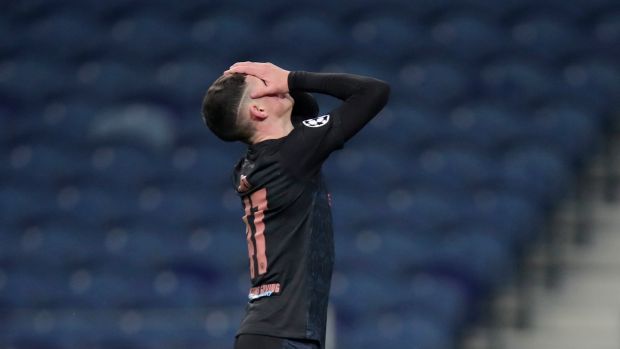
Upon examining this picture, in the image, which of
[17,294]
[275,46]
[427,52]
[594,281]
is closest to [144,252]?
[17,294]

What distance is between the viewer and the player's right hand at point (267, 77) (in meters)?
3.20

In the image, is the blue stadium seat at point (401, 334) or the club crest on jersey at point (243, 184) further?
the blue stadium seat at point (401, 334)

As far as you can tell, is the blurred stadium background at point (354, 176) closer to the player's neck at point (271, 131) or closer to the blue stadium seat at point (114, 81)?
the blue stadium seat at point (114, 81)

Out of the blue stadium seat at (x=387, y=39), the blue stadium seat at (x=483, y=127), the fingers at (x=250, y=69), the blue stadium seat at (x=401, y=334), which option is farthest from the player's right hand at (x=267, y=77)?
the blue stadium seat at (x=387, y=39)

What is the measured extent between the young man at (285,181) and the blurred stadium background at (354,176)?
2928 mm

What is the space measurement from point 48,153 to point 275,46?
164 centimetres

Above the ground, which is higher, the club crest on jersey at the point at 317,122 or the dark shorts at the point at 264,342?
the club crest on jersey at the point at 317,122

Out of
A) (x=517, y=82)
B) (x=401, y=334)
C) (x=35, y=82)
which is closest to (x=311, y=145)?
(x=401, y=334)

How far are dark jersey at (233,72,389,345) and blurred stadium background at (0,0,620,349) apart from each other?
2.93 metres

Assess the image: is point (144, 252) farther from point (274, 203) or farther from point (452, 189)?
point (274, 203)

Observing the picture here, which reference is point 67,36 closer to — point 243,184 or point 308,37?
point 308,37

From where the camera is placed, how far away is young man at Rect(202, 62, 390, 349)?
10.5 ft

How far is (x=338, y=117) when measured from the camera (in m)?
3.24

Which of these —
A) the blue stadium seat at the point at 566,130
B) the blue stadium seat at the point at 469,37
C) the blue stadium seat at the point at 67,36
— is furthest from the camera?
the blue stadium seat at the point at 67,36
